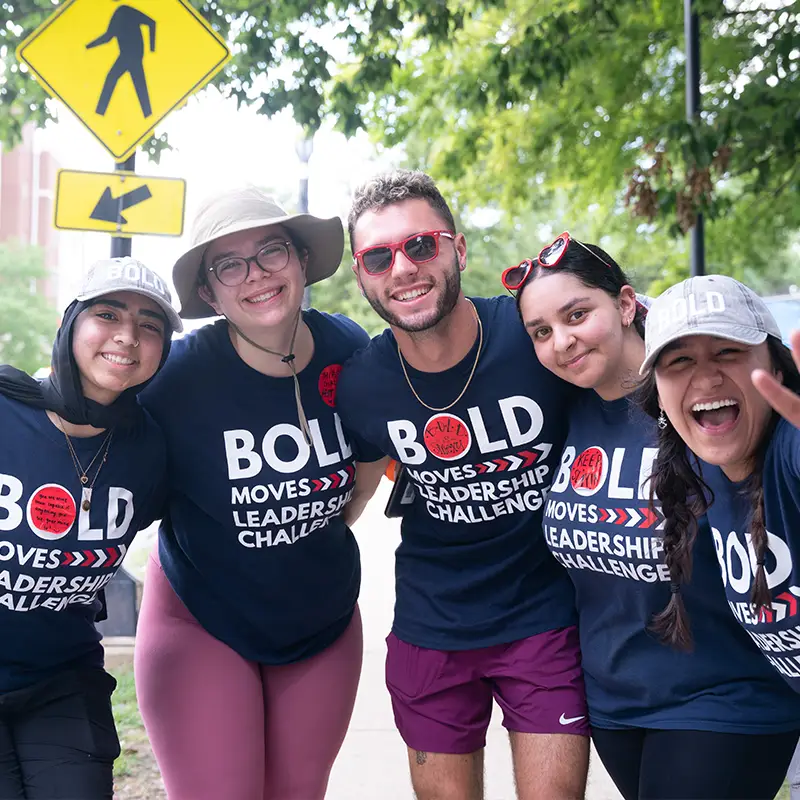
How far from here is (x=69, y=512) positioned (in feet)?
9.69

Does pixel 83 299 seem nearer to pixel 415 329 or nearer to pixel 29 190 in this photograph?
pixel 415 329

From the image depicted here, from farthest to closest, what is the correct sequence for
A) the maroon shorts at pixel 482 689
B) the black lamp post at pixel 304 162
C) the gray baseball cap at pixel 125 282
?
the black lamp post at pixel 304 162, the maroon shorts at pixel 482 689, the gray baseball cap at pixel 125 282

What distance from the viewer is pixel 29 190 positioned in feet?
130

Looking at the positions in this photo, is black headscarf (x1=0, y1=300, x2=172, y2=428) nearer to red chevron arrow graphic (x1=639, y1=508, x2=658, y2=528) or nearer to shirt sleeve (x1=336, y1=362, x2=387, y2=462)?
shirt sleeve (x1=336, y1=362, x2=387, y2=462)

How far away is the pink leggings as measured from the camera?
10.9ft

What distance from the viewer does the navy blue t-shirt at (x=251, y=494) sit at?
3.31 m

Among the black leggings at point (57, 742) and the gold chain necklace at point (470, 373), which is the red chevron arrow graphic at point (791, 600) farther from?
the black leggings at point (57, 742)

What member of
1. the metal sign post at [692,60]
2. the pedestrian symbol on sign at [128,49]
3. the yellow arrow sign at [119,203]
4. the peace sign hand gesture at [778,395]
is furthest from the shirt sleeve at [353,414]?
the metal sign post at [692,60]

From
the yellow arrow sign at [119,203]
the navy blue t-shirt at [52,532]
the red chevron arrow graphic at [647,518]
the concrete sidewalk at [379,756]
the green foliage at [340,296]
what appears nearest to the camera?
the red chevron arrow graphic at [647,518]

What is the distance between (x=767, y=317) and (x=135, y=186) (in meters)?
3.54

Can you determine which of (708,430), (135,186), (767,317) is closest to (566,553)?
(708,430)

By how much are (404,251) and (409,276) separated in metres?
Answer: 0.09

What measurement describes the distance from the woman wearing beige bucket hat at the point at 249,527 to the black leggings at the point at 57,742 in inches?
13.0

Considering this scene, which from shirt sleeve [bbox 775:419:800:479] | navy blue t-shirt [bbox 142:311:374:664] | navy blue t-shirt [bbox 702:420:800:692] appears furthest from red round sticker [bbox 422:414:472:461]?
shirt sleeve [bbox 775:419:800:479]
